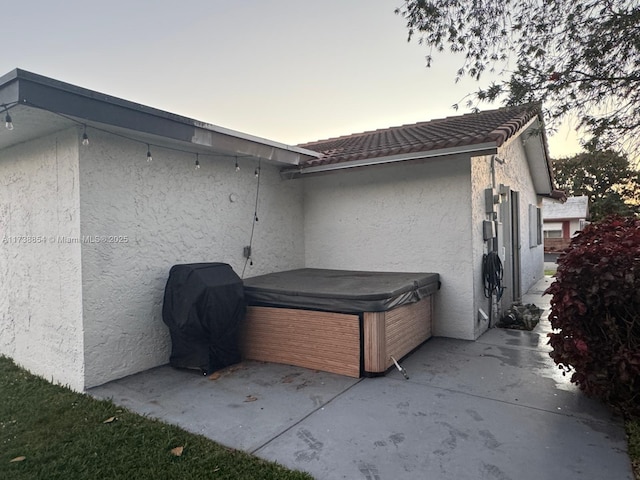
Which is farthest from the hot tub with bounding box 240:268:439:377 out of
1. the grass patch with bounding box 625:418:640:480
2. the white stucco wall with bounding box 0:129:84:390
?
the grass patch with bounding box 625:418:640:480

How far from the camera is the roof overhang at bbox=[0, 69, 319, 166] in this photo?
3.83m

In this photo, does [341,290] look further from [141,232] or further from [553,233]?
[553,233]

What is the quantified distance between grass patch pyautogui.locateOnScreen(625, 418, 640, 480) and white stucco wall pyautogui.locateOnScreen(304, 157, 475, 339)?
327 centimetres

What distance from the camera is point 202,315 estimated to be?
17.6 feet

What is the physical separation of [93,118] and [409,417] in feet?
16.0

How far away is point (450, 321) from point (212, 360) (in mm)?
4392

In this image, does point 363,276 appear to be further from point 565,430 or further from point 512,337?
point 565,430

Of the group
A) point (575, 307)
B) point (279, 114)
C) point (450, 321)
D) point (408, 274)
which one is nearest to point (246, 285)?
point (408, 274)

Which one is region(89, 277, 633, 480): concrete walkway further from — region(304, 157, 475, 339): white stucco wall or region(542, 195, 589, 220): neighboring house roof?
region(542, 195, 589, 220): neighboring house roof

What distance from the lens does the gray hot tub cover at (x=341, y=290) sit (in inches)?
205

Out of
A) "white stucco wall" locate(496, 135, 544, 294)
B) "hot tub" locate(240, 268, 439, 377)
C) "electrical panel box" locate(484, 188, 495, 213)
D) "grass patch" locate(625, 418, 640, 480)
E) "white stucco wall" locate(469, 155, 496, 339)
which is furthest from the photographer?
"white stucco wall" locate(496, 135, 544, 294)

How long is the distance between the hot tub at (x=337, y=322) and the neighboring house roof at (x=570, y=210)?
35815mm

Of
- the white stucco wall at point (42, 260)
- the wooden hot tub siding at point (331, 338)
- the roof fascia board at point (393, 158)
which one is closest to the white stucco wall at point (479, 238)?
the roof fascia board at point (393, 158)

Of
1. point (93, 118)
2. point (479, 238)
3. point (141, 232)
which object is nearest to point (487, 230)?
point (479, 238)
